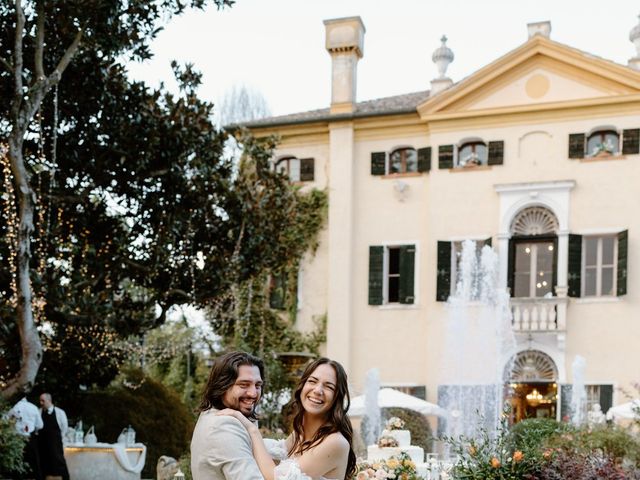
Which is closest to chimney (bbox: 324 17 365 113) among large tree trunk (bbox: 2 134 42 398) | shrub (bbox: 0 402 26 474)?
large tree trunk (bbox: 2 134 42 398)

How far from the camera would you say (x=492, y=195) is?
2281 cm

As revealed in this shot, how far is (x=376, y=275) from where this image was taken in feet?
77.4

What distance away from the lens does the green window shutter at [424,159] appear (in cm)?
2345

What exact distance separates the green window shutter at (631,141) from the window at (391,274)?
5626 millimetres

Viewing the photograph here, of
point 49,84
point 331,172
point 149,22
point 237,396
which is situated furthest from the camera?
point 331,172

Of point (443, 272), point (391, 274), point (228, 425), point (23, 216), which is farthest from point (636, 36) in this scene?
point (228, 425)

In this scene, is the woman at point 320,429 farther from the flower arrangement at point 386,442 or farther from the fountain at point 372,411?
the fountain at point 372,411

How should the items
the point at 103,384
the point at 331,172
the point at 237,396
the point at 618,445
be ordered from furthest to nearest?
the point at 331,172 → the point at 103,384 → the point at 618,445 → the point at 237,396

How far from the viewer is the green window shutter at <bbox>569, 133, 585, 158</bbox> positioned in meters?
22.1

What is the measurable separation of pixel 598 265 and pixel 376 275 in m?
5.44

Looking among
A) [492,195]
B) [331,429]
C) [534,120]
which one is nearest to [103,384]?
[492,195]

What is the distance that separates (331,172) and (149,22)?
33.1 feet

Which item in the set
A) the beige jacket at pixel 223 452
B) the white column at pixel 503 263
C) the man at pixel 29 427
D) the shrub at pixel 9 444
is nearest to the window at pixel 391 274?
the white column at pixel 503 263

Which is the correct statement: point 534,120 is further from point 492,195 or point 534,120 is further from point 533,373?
point 533,373
